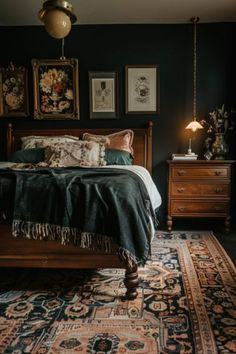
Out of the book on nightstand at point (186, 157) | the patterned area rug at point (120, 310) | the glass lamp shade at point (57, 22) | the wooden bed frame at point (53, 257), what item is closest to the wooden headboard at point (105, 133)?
the book on nightstand at point (186, 157)

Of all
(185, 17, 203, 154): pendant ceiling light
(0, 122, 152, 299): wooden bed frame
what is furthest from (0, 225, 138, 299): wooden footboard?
(185, 17, 203, 154): pendant ceiling light

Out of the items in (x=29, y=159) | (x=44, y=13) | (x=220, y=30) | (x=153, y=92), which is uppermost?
(x=220, y=30)

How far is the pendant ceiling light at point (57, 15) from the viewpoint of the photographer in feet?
8.08

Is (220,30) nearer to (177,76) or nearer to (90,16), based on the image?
(177,76)

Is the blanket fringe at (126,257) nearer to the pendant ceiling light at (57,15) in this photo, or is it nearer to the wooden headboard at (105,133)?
the pendant ceiling light at (57,15)

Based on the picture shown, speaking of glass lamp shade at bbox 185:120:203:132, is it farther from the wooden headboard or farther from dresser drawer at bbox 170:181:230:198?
dresser drawer at bbox 170:181:230:198

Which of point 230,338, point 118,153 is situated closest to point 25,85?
point 118,153

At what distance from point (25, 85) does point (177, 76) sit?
1.95 meters

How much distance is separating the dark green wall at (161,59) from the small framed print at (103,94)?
0.07 m

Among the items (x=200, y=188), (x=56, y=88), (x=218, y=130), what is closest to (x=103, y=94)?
(x=56, y=88)

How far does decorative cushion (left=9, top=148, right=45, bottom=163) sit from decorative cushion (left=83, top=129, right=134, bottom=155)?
0.60 m

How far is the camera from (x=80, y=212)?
2.04 metres

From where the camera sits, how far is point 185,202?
3785 mm

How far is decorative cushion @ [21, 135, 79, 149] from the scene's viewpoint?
3.90m
